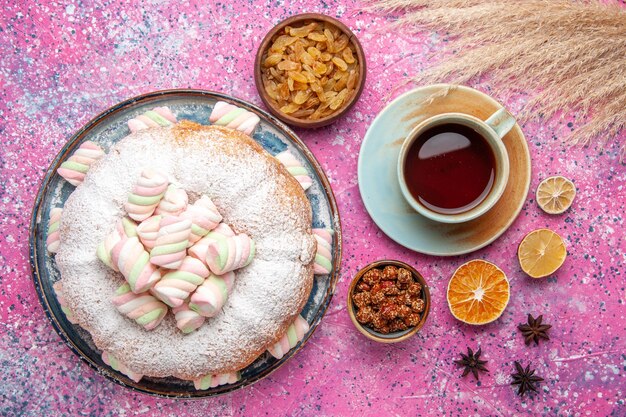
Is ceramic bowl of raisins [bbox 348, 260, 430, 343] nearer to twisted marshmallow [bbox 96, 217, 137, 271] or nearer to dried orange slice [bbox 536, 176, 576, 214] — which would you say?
dried orange slice [bbox 536, 176, 576, 214]

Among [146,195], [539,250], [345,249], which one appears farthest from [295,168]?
[539,250]

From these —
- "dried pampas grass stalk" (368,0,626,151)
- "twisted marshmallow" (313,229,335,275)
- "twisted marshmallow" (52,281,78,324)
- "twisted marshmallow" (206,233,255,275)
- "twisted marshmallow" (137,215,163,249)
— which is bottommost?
"twisted marshmallow" (52,281,78,324)

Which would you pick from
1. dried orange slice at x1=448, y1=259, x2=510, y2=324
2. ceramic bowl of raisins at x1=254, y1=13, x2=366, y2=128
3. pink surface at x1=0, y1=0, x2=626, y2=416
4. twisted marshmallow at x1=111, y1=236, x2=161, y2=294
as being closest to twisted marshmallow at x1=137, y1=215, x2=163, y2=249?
twisted marshmallow at x1=111, y1=236, x2=161, y2=294

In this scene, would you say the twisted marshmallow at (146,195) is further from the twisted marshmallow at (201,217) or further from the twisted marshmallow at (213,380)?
the twisted marshmallow at (213,380)

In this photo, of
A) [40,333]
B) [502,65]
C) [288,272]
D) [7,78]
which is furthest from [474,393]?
[7,78]

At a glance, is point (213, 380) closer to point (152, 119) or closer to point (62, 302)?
point (62, 302)

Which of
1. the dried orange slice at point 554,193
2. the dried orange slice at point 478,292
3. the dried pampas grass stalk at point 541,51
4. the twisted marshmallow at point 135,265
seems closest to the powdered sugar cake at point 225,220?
the twisted marshmallow at point 135,265
